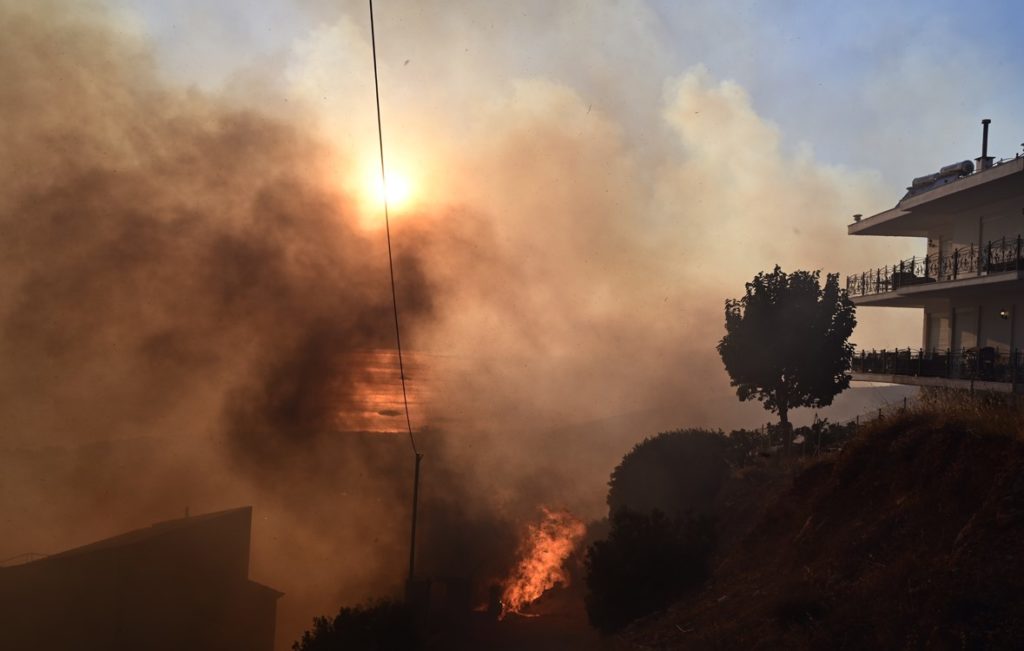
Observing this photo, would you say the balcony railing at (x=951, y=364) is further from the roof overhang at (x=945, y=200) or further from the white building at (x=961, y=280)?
the roof overhang at (x=945, y=200)

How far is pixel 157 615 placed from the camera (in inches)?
1200

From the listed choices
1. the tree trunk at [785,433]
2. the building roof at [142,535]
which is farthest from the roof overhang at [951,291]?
Answer: the building roof at [142,535]

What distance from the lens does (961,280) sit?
23.0 metres

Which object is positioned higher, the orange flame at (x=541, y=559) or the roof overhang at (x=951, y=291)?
the roof overhang at (x=951, y=291)

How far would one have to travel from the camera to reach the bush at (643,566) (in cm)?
2312

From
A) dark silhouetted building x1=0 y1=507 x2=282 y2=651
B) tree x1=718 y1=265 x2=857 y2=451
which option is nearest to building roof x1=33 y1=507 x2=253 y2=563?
dark silhouetted building x1=0 y1=507 x2=282 y2=651

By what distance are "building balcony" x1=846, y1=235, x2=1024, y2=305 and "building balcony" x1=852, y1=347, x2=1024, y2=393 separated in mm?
2059

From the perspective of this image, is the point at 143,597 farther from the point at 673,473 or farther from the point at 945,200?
the point at 945,200

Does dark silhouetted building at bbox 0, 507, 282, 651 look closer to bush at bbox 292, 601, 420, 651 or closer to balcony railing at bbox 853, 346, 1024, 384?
bush at bbox 292, 601, 420, 651

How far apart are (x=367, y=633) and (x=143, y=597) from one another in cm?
1232

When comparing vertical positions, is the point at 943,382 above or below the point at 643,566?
above

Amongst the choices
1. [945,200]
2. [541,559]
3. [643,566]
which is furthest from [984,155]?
[541,559]

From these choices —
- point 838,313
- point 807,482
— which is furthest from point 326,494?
point 807,482

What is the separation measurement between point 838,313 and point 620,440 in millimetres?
81855
